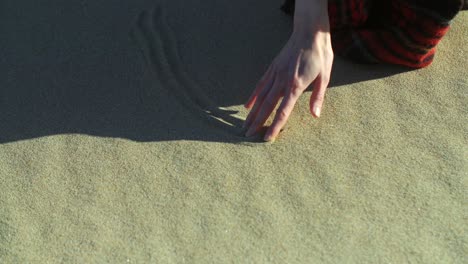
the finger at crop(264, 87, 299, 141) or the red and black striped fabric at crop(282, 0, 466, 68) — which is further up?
the red and black striped fabric at crop(282, 0, 466, 68)

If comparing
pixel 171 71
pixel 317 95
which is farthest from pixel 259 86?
pixel 171 71

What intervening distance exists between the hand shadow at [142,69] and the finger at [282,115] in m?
0.07

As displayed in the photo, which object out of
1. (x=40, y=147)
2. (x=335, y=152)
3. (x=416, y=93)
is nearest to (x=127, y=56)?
(x=40, y=147)

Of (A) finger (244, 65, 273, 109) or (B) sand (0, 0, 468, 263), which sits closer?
(B) sand (0, 0, 468, 263)

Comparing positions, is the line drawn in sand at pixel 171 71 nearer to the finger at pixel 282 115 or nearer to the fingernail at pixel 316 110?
the finger at pixel 282 115

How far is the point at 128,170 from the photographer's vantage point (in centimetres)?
170

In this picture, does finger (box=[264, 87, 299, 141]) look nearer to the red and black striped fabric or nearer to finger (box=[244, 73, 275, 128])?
finger (box=[244, 73, 275, 128])

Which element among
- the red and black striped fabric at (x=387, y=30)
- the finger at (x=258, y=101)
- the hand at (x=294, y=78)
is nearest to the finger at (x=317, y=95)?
the hand at (x=294, y=78)

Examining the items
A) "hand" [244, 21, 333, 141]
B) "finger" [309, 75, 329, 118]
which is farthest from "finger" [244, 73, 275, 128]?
"finger" [309, 75, 329, 118]

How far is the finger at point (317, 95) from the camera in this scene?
1.75m

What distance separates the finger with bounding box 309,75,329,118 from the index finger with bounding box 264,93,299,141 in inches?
1.7

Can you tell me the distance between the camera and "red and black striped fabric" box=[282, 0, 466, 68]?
1874 millimetres

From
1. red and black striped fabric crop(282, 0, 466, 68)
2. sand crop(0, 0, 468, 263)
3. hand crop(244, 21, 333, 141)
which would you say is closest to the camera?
sand crop(0, 0, 468, 263)

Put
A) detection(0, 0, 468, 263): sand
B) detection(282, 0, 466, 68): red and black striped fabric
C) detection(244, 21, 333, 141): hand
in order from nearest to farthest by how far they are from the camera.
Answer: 1. detection(0, 0, 468, 263): sand
2. detection(244, 21, 333, 141): hand
3. detection(282, 0, 466, 68): red and black striped fabric
